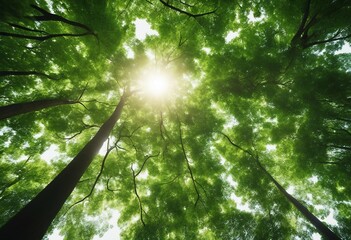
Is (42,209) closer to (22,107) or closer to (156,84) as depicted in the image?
(22,107)

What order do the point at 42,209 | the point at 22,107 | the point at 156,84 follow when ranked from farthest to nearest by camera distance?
the point at 156,84, the point at 22,107, the point at 42,209

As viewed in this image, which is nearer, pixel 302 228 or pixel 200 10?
pixel 200 10

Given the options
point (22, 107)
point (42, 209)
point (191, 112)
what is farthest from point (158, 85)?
point (42, 209)

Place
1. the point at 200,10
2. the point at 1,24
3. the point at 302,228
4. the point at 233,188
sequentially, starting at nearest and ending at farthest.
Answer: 1. the point at 1,24
2. the point at 200,10
3. the point at 302,228
4. the point at 233,188

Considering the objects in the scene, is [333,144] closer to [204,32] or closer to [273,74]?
[273,74]

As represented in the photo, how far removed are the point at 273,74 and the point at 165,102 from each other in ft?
19.3

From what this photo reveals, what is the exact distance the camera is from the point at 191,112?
10.6m

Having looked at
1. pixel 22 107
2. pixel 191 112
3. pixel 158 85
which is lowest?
pixel 22 107

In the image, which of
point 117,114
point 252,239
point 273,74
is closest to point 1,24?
point 117,114

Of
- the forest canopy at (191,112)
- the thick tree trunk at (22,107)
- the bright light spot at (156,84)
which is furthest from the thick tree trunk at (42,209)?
the bright light spot at (156,84)

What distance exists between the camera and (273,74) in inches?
363

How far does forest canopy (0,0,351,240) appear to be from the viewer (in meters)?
7.99

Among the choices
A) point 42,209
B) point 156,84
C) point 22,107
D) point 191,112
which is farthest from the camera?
point 156,84

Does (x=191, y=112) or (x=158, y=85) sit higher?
(x=158, y=85)
